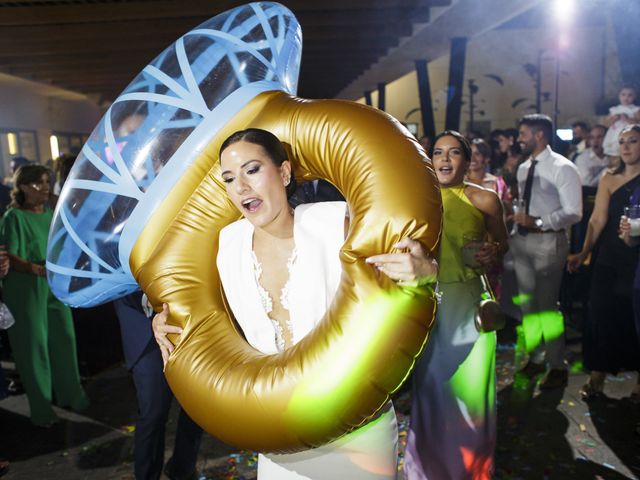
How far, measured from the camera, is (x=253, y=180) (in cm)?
149

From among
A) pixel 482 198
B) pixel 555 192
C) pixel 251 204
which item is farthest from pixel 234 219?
pixel 555 192

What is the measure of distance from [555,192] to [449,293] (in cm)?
174

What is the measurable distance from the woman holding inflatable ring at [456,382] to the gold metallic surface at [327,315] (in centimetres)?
92

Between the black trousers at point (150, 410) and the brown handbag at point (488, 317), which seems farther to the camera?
the black trousers at point (150, 410)

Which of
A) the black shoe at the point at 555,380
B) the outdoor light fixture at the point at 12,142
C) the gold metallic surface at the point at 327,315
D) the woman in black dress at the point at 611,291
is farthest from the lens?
the outdoor light fixture at the point at 12,142

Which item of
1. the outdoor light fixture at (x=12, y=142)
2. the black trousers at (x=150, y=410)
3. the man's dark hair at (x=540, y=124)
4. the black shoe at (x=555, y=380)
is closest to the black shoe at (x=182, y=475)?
the black trousers at (x=150, y=410)

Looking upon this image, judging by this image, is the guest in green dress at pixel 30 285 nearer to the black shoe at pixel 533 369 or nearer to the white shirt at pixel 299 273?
the white shirt at pixel 299 273

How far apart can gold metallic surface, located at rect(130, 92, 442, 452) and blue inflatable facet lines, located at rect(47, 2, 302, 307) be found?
5.4 inches

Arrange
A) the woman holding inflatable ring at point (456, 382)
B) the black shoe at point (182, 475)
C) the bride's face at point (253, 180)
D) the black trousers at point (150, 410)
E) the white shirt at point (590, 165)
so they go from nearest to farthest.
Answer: the bride's face at point (253, 180) < the woman holding inflatable ring at point (456, 382) < the black trousers at point (150, 410) < the black shoe at point (182, 475) < the white shirt at point (590, 165)

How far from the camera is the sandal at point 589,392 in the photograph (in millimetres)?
3369

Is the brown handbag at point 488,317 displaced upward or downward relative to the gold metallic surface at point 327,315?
downward

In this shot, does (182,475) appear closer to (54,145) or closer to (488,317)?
(488,317)

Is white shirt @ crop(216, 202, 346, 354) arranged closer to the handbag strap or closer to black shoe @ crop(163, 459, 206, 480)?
the handbag strap

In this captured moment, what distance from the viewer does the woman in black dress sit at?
3367 millimetres
